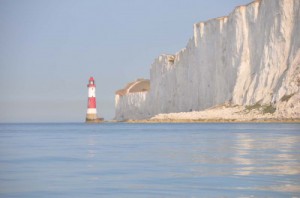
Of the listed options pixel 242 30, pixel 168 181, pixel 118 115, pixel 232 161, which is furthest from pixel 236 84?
pixel 168 181

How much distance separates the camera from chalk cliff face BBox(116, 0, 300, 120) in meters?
50.2

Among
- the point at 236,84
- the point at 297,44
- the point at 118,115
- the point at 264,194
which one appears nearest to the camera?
the point at 264,194

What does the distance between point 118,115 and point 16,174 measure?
77.9m

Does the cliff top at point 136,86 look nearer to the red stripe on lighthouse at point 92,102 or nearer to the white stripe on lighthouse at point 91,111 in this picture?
the white stripe on lighthouse at point 91,111

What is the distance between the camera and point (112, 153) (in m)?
17.5

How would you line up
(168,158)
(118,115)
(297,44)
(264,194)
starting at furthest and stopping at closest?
1. (118,115)
2. (297,44)
3. (168,158)
4. (264,194)

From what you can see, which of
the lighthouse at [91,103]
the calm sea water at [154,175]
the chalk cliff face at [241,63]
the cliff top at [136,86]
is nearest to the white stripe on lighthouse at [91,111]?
the lighthouse at [91,103]

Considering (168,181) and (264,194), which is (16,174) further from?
(264,194)

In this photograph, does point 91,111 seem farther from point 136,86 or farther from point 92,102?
point 136,86

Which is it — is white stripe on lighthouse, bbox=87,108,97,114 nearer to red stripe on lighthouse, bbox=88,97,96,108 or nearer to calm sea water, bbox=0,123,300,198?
red stripe on lighthouse, bbox=88,97,96,108

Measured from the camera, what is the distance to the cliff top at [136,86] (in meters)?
96.6

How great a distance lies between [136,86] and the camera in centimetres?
10088

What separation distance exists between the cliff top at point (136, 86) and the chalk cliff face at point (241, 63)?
2284cm

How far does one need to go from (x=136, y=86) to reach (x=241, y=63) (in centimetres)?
4617
